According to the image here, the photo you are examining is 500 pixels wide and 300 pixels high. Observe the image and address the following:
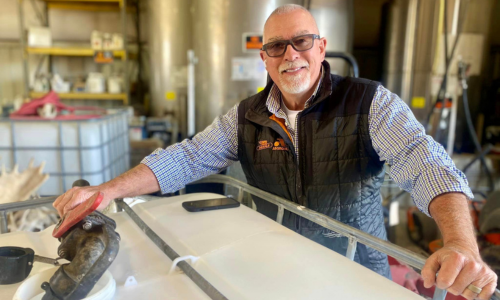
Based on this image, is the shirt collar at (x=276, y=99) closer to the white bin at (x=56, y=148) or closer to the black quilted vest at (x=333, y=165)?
the black quilted vest at (x=333, y=165)

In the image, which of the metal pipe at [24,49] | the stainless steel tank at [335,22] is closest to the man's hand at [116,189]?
the stainless steel tank at [335,22]

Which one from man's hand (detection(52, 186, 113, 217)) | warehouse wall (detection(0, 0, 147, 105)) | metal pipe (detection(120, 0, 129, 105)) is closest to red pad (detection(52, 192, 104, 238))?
man's hand (detection(52, 186, 113, 217))

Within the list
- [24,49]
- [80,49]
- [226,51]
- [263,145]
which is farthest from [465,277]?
[24,49]

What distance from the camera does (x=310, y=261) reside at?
2.34 feet

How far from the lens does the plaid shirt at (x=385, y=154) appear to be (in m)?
0.82

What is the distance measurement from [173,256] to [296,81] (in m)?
0.72

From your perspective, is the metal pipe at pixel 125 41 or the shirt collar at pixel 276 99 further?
the metal pipe at pixel 125 41

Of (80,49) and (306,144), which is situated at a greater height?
(80,49)

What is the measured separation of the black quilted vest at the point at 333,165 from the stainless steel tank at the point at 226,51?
5.10 feet

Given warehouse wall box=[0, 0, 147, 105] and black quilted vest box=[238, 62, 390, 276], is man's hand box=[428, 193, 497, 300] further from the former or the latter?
warehouse wall box=[0, 0, 147, 105]

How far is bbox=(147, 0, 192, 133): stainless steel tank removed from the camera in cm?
362

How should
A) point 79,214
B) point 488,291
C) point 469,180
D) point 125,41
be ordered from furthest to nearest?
point 125,41
point 469,180
point 79,214
point 488,291

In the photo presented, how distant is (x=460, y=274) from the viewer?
0.59m

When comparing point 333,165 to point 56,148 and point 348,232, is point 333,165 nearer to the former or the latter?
point 348,232
